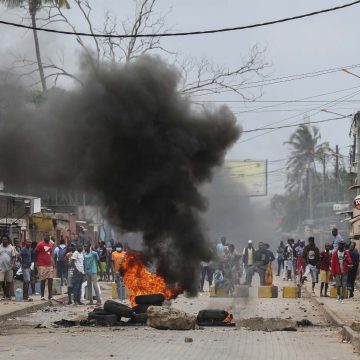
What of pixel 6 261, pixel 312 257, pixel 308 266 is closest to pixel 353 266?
pixel 312 257

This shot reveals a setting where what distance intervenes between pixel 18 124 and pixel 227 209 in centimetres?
1867

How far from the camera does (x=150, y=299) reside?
17.3m

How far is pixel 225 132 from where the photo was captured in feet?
58.5

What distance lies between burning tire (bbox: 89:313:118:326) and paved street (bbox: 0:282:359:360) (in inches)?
19.1

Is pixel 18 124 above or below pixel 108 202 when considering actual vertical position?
above

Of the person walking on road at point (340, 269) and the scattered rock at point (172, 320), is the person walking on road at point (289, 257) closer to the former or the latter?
the person walking on road at point (340, 269)

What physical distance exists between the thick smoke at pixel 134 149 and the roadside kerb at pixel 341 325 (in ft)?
9.36

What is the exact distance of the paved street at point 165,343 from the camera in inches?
471

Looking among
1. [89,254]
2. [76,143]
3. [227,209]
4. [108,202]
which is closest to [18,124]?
[76,143]

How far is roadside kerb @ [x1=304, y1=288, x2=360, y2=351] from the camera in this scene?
13.5 meters

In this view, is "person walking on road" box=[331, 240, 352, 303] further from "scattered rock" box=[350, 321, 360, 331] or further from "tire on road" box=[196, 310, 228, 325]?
"scattered rock" box=[350, 321, 360, 331]

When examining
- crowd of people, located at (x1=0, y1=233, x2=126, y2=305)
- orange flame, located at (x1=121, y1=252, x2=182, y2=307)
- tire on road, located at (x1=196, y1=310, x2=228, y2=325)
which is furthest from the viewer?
crowd of people, located at (x1=0, y1=233, x2=126, y2=305)

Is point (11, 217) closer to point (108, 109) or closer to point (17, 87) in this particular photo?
point (17, 87)

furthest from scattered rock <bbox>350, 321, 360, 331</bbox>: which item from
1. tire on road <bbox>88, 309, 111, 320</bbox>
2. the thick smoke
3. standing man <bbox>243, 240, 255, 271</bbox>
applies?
standing man <bbox>243, 240, 255, 271</bbox>
